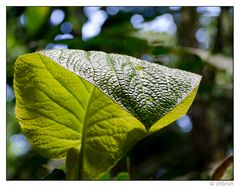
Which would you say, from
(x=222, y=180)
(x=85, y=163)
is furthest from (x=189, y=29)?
(x=85, y=163)

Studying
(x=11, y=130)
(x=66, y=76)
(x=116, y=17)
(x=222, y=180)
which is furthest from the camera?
(x=11, y=130)

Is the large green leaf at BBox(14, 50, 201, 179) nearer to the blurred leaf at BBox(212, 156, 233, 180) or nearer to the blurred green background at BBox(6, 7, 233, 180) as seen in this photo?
the blurred leaf at BBox(212, 156, 233, 180)

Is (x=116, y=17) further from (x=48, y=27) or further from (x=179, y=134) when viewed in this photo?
(x=179, y=134)

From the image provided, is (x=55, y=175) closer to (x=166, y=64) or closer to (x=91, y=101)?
(x=91, y=101)

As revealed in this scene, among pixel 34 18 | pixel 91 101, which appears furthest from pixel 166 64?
pixel 91 101

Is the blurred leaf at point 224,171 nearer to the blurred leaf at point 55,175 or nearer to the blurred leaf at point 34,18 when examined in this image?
the blurred leaf at point 55,175

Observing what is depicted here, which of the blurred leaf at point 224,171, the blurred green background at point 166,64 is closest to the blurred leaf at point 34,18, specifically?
the blurred green background at point 166,64

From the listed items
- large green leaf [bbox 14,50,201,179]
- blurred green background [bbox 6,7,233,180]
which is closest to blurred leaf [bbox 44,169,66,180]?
large green leaf [bbox 14,50,201,179]
